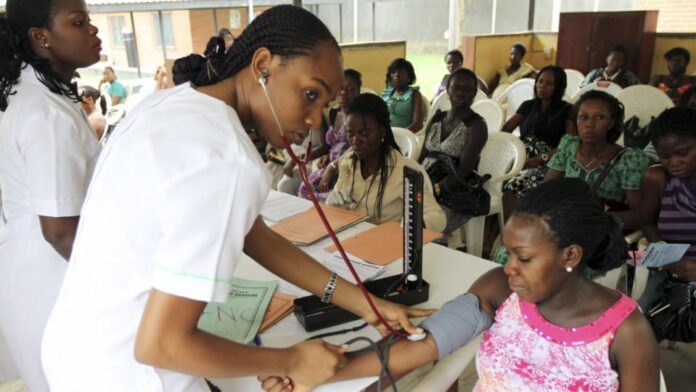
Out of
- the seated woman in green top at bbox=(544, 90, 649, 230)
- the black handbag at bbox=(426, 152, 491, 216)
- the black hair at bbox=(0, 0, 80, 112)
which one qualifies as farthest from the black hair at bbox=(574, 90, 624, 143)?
the black hair at bbox=(0, 0, 80, 112)

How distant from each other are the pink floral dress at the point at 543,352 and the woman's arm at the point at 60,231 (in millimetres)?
970

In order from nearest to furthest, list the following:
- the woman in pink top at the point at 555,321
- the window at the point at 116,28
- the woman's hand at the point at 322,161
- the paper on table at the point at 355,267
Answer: the woman in pink top at the point at 555,321
the paper on table at the point at 355,267
the woman's hand at the point at 322,161
the window at the point at 116,28

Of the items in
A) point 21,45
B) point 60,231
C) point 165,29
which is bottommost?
point 60,231

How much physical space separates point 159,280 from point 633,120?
3629 millimetres

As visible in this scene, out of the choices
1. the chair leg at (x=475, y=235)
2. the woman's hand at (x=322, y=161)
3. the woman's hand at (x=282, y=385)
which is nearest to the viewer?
the woman's hand at (x=282, y=385)

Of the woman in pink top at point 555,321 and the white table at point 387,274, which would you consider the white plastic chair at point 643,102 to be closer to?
the white table at point 387,274

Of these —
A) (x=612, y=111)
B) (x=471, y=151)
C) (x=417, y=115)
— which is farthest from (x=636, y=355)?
(x=417, y=115)

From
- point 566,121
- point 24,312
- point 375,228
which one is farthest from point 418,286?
point 566,121

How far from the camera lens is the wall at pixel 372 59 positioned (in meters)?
6.22

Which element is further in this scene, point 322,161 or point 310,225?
point 322,161

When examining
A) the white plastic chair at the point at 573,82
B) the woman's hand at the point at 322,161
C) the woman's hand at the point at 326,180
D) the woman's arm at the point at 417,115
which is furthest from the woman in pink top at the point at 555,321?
the white plastic chair at the point at 573,82

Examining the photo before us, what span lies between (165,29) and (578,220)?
10.7m

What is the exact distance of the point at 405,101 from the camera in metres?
4.59

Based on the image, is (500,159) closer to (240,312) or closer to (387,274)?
(387,274)
